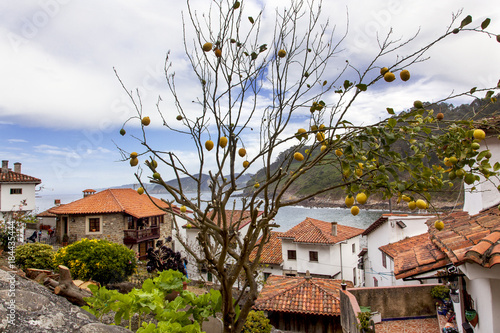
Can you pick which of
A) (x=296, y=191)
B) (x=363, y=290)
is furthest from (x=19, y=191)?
(x=296, y=191)

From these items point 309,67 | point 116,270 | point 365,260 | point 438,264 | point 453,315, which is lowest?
point 365,260

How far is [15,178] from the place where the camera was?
2191 cm

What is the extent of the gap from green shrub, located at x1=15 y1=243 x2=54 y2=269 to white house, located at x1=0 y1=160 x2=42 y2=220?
1332 cm

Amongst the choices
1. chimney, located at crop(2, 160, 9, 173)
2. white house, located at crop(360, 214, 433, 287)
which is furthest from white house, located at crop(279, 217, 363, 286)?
chimney, located at crop(2, 160, 9, 173)

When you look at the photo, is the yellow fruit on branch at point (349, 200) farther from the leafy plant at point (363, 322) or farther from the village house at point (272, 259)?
the village house at point (272, 259)

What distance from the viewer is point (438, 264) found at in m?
4.75

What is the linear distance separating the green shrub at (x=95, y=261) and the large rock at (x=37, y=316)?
7.51 m

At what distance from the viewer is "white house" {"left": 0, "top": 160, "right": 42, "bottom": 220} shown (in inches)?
843

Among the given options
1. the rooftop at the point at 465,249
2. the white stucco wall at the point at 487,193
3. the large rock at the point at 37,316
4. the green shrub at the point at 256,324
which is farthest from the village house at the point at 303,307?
the large rock at the point at 37,316

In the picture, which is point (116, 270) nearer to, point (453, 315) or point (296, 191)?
point (453, 315)

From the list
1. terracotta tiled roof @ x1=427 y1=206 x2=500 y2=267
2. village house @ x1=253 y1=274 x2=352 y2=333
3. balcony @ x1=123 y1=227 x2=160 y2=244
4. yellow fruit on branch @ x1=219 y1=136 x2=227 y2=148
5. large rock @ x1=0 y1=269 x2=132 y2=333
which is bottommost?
village house @ x1=253 y1=274 x2=352 y2=333

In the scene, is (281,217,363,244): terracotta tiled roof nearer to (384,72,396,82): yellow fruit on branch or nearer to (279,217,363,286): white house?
(279,217,363,286): white house

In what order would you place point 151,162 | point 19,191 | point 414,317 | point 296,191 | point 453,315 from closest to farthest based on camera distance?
point 151,162, point 453,315, point 414,317, point 19,191, point 296,191

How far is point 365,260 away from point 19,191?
25099 millimetres
